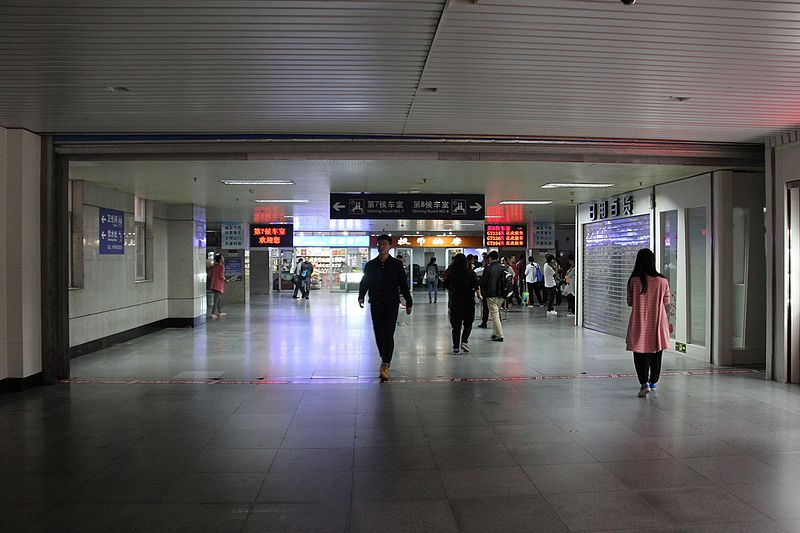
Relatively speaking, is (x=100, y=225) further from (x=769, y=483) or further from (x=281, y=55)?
(x=769, y=483)

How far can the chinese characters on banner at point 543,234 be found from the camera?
20.0 metres

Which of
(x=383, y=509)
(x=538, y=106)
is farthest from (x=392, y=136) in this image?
(x=383, y=509)

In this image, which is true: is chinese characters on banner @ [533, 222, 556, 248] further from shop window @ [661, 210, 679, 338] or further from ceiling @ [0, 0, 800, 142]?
ceiling @ [0, 0, 800, 142]

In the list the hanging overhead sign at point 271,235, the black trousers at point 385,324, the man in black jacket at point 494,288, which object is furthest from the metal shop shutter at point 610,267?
the hanging overhead sign at point 271,235

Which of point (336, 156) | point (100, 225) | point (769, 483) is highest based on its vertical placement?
point (336, 156)

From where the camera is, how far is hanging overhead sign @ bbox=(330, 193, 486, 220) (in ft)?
34.6

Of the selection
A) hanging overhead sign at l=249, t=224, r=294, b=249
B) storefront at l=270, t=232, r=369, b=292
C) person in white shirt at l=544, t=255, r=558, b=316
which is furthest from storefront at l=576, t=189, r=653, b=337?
storefront at l=270, t=232, r=369, b=292

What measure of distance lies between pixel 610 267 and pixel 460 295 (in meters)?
4.25

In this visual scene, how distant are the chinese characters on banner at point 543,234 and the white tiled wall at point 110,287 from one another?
1226cm

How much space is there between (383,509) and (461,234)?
2119 centimetres

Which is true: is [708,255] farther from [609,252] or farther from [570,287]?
[570,287]

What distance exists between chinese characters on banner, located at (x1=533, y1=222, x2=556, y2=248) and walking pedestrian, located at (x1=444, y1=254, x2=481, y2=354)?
1071 cm

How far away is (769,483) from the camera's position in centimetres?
390

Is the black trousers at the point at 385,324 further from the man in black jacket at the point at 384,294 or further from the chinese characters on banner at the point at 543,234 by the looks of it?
the chinese characters on banner at the point at 543,234
